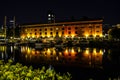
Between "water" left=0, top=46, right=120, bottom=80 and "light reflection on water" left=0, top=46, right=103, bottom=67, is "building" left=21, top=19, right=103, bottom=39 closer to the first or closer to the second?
"light reflection on water" left=0, top=46, right=103, bottom=67

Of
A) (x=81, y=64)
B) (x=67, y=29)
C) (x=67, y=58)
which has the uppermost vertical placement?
(x=67, y=29)

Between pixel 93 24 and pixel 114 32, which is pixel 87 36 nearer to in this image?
pixel 93 24

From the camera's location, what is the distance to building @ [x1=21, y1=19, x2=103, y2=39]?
224 feet

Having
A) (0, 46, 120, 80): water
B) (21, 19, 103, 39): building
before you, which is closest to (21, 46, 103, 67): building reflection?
(0, 46, 120, 80): water

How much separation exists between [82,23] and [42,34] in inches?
600

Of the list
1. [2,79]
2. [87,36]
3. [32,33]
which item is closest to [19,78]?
[2,79]

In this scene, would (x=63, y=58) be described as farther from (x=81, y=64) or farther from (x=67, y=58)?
(x=81, y=64)

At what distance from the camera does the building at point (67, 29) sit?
224 feet

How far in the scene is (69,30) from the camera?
238 ft

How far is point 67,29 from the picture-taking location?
73.2 metres

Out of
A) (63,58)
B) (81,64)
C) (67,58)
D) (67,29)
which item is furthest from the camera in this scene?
(67,29)

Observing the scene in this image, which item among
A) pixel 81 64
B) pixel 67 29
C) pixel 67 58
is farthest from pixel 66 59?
pixel 67 29

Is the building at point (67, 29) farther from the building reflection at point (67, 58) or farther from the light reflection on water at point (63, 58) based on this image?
the building reflection at point (67, 58)

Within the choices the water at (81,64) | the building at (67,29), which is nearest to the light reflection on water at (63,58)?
the water at (81,64)
